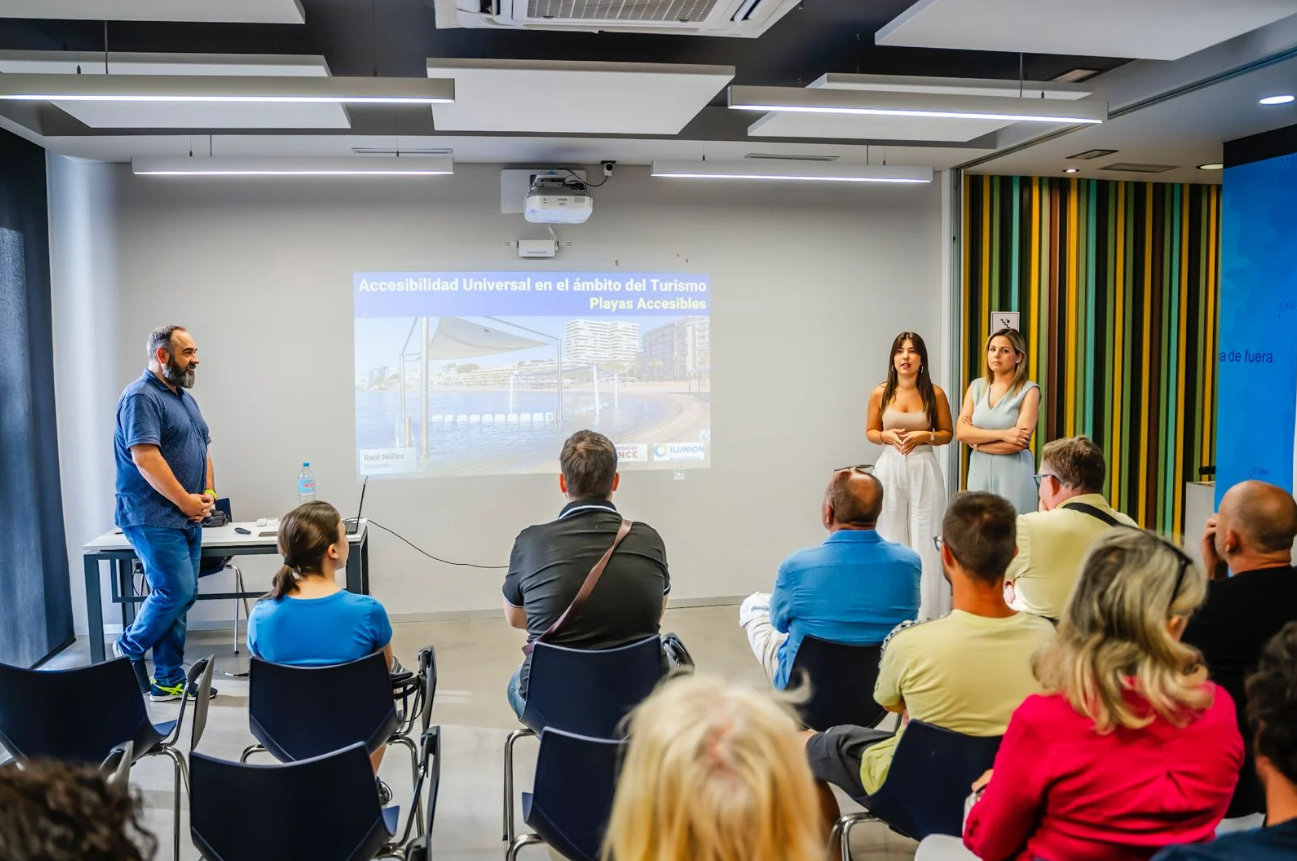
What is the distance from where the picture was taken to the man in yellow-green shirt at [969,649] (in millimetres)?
2113

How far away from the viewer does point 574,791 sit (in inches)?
87.6

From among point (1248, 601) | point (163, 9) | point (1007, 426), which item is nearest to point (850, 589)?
point (1248, 601)

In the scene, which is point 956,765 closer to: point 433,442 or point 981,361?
point 433,442

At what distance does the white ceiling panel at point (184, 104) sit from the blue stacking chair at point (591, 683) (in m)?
2.53

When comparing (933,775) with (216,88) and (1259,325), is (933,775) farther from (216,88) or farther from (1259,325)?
(1259,325)

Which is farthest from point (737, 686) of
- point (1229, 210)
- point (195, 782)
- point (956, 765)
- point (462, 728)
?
point (1229, 210)

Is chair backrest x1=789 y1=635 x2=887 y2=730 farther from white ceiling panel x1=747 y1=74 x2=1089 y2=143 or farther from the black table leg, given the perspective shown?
the black table leg

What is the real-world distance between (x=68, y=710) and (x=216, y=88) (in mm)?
2102

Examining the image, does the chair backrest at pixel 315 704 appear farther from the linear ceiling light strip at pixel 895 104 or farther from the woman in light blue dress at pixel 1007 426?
the woman in light blue dress at pixel 1007 426

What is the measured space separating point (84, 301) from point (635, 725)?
5.52 m

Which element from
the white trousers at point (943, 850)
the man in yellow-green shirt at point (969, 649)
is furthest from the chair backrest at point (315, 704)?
the white trousers at point (943, 850)

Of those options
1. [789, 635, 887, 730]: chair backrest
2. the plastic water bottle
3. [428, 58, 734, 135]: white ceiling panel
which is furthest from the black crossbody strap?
the plastic water bottle

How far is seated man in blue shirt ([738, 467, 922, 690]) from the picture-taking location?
288 cm

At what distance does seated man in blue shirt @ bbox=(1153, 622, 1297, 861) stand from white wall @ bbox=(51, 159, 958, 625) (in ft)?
16.3
